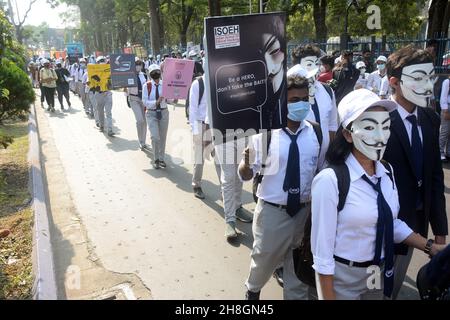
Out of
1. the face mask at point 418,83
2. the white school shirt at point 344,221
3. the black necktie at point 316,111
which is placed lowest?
the white school shirt at point 344,221

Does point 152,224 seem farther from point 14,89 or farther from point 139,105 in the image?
point 14,89

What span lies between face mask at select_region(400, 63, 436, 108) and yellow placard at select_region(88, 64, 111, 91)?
371 inches

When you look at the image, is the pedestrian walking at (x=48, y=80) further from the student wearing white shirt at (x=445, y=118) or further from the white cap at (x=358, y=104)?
the white cap at (x=358, y=104)

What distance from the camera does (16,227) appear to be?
5.34m

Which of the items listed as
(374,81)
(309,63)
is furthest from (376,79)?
(309,63)

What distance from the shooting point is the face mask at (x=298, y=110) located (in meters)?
2.87

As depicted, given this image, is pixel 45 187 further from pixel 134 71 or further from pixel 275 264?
pixel 275 264

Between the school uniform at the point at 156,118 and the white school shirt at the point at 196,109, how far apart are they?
205cm

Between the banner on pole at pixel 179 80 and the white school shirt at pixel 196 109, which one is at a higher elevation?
the banner on pole at pixel 179 80

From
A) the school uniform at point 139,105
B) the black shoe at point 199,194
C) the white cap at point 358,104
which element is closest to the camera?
the white cap at point 358,104

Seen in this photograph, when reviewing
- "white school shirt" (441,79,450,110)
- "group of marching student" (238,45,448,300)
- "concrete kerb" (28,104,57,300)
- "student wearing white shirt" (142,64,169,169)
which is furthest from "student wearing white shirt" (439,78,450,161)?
"concrete kerb" (28,104,57,300)

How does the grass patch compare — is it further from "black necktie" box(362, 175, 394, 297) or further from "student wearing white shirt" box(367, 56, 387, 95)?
"student wearing white shirt" box(367, 56, 387, 95)

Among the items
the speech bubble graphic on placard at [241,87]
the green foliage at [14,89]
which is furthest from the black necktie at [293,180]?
the green foliage at [14,89]

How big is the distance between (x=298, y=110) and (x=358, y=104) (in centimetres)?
68
